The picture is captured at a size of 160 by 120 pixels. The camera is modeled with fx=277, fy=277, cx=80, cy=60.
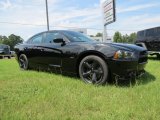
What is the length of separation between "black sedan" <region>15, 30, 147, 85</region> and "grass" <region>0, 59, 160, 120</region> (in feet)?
1.05

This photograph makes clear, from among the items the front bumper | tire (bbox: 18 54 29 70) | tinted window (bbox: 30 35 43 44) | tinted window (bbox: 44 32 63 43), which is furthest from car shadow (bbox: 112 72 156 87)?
tire (bbox: 18 54 29 70)

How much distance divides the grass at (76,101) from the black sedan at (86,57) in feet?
1.05

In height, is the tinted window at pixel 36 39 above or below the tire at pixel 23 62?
above

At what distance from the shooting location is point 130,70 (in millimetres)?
6238

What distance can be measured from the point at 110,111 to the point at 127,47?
2.49 meters

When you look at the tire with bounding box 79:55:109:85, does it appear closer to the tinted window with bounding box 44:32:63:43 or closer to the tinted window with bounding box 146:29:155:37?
the tinted window with bounding box 44:32:63:43

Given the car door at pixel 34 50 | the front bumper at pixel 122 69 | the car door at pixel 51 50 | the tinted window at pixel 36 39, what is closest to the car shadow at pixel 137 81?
the front bumper at pixel 122 69

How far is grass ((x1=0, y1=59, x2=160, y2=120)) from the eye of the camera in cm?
408

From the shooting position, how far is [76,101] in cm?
484

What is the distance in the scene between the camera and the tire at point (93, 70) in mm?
6270

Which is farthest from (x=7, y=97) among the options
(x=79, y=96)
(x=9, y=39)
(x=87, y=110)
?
(x=9, y=39)

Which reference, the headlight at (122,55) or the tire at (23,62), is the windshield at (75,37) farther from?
the tire at (23,62)

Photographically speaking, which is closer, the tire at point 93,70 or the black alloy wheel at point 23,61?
the tire at point 93,70

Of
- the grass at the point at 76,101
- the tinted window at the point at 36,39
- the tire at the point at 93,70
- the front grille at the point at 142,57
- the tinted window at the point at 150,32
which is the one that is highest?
the tinted window at the point at 150,32
